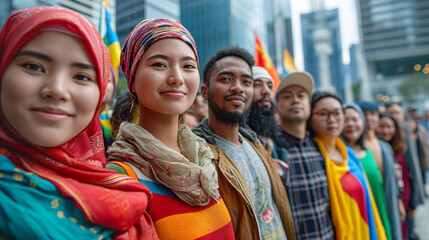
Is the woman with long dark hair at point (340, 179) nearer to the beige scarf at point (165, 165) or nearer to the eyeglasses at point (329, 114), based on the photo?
the eyeglasses at point (329, 114)

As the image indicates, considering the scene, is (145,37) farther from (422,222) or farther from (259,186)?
(422,222)

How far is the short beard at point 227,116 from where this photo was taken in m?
1.84

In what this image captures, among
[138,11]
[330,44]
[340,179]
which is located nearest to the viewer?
[340,179]

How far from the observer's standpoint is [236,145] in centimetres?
192

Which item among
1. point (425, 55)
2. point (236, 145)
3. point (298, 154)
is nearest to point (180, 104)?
point (236, 145)

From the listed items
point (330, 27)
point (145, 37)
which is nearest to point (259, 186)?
point (145, 37)

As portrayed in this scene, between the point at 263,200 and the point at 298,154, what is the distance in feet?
2.98

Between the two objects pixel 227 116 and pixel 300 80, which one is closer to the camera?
pixel 227 116

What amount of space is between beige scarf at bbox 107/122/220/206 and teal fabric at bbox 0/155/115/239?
36 cm

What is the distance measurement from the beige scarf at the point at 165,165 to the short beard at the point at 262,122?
142 cm

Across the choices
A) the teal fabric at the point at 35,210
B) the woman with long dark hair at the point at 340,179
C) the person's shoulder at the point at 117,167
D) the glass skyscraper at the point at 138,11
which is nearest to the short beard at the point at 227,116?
the person's shoulder at the point at 117,167

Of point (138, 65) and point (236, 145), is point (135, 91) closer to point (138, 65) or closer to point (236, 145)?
point (138, 65)

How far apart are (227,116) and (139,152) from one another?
0.82 m

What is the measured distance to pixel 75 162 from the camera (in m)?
0.85
